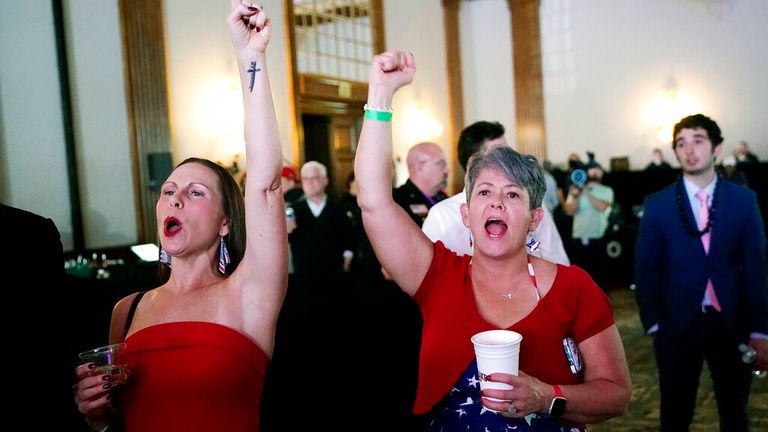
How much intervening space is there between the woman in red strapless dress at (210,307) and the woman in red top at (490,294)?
0.28 m

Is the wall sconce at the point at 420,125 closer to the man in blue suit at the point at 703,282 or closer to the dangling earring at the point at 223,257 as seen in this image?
the man in blue suit at the point at 703,282

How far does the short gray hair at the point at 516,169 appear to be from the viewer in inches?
67.9

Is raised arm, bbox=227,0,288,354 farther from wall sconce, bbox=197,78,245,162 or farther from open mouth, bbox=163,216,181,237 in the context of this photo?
wall sconce, bbox=197,78,245,162

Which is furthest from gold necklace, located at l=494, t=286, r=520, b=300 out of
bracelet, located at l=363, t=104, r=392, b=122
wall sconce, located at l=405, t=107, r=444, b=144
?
wall sconce, located at l=405, t=107, r=444, b=144

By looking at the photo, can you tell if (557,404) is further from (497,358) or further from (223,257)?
(223,257)

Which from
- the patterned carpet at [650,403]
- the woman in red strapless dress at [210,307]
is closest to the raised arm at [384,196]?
the woman in red strapless dress at [210,307]

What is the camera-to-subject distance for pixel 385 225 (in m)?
1.72

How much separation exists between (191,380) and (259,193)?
47 centimetres

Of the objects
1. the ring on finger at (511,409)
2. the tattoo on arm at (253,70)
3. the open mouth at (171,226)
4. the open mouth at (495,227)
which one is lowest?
the ring on finger at (511,409)

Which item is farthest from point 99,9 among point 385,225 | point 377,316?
point 385,225

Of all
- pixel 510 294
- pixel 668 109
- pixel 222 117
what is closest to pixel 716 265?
pixel 510 294

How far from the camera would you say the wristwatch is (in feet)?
4.95

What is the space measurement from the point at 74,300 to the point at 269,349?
67.0 inches

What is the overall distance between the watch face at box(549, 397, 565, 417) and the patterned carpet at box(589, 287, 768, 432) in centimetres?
234
